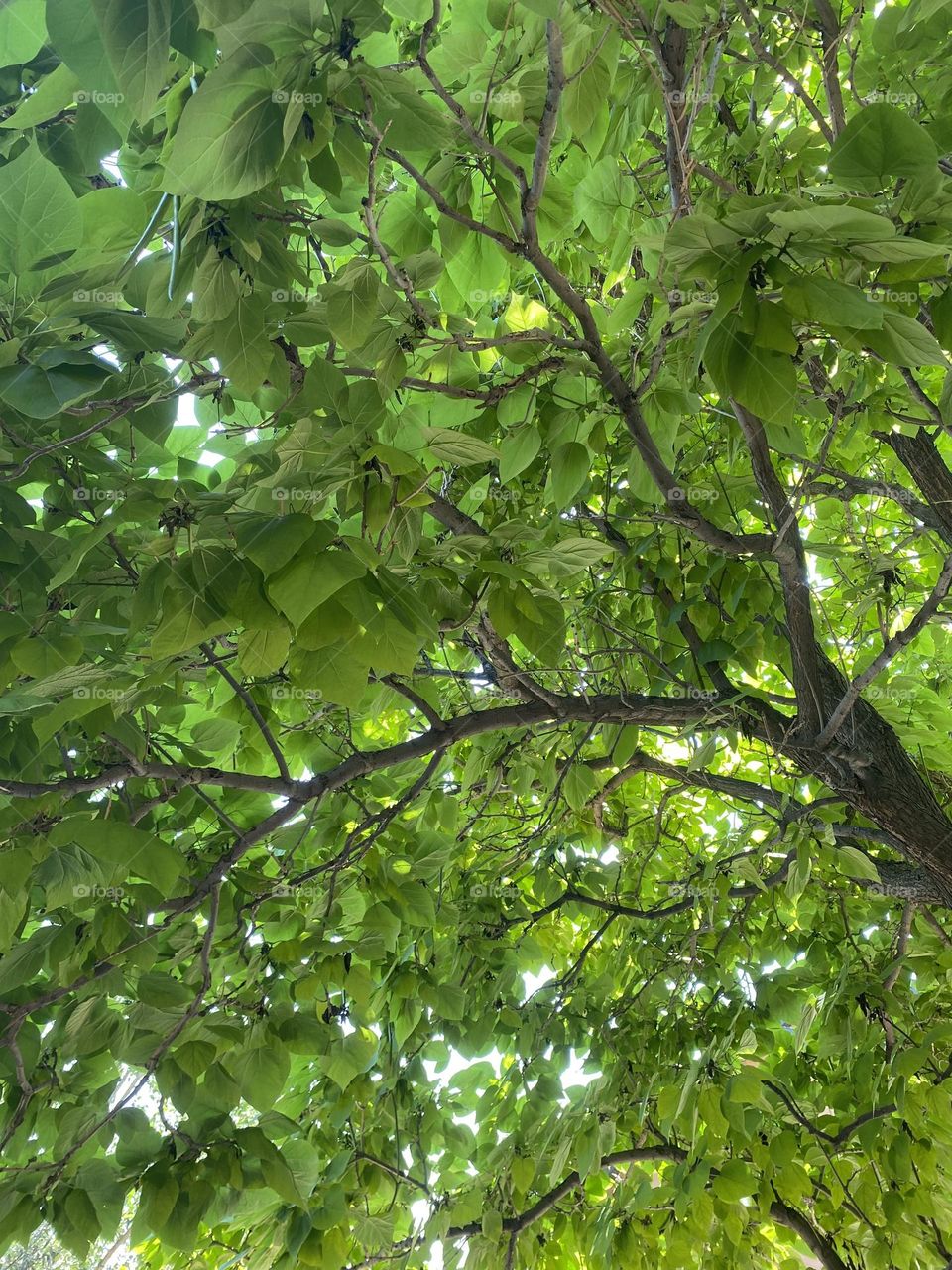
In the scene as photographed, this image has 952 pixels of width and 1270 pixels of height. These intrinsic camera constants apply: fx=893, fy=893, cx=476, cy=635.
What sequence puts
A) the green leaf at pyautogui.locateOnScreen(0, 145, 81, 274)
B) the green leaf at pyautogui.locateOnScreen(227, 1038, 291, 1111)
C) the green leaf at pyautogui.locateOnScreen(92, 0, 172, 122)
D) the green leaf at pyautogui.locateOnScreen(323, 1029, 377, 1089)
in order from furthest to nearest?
1. the green leaf at pyautogui.locateOnScreen(323, 1029, 377, 1089)
2. the green leaf at pyautogui.locateOnScreen(227, 1038, 291, 1111)
3. the green leaf at pyautogui.locateOnScreen(0, 145, 81, 274)
4. the green leaf at pyautogui.locateOnScreen(92, 0, 172, 122)

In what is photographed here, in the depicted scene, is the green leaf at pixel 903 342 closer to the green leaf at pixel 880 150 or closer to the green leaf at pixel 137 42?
the green leaf at pixel 880 150

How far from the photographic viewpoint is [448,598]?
151 cm

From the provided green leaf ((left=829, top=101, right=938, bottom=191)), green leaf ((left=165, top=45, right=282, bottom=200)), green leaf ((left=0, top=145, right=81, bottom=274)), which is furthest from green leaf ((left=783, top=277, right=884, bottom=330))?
green leaf ((left=0, top=145, right=81, bottom=274))

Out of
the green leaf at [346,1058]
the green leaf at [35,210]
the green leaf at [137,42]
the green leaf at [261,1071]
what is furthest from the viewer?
the green leaf at [346,1058]

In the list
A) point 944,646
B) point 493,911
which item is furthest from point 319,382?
point 944,646

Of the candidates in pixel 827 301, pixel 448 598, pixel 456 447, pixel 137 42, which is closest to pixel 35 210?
pixel 137 42

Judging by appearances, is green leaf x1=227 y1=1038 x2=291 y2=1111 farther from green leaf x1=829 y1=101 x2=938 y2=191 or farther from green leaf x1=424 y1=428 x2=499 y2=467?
green leaf x1=829 y1=101 x2=938 y2=191

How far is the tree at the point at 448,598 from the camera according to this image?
3.44ft

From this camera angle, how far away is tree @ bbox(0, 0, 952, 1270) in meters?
1.05

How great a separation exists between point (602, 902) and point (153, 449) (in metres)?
2.19

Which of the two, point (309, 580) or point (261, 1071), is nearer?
point (309, 580)

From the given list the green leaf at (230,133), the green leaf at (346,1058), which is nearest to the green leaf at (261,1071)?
the green leaf at (346,1058)

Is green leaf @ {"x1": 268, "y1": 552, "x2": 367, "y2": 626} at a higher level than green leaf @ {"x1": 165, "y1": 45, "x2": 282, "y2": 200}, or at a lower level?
lower

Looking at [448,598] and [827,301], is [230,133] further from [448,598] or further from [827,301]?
[448,598]
